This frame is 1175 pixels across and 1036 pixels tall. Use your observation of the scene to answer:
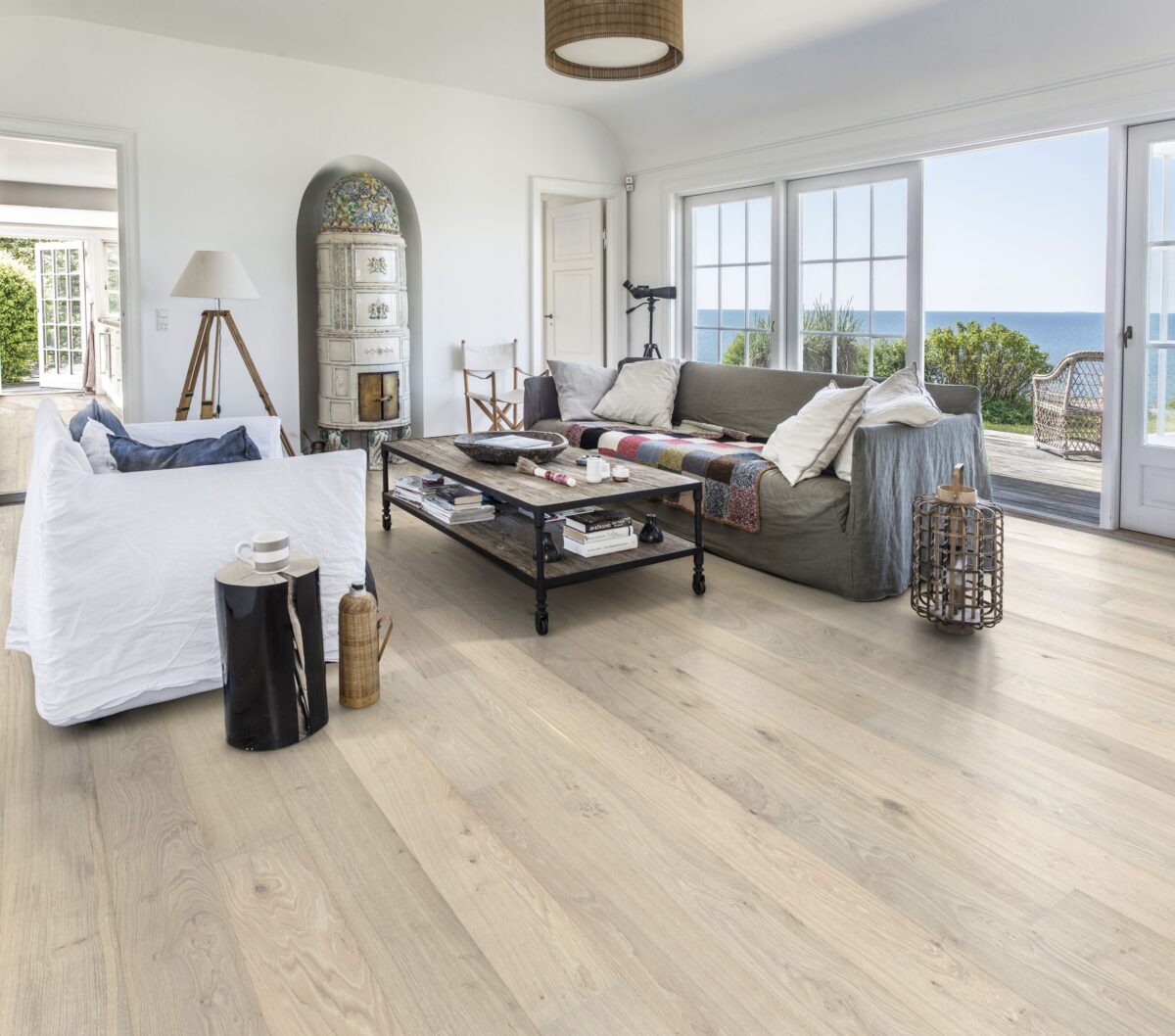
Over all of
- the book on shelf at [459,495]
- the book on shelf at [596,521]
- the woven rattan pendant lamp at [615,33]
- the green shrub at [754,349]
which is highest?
the woven rattan pendant lamp at [615,33]

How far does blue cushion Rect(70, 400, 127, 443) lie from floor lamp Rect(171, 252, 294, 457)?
204 cm

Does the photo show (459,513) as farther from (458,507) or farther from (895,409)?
(895,409)

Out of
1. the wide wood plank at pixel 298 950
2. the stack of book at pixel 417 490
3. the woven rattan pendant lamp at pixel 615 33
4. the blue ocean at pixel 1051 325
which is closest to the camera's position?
the wide wood plank at pixel 298 950

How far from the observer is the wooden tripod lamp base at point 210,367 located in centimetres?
540

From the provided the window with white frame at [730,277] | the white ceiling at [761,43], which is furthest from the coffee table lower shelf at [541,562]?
the window with white frame at [730,277]

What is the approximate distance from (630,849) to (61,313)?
1325 centimetres

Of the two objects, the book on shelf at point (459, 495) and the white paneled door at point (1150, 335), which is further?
the white paneled door at point (1150, 335)

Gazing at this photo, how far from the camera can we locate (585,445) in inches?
199

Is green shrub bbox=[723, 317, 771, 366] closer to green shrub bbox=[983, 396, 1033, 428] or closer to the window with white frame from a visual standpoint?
the window with white frame

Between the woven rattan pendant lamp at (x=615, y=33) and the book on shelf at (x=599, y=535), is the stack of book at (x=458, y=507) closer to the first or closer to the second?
the book on shelf at (x=599, y=535)

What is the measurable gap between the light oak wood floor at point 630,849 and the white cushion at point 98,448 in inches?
28.0

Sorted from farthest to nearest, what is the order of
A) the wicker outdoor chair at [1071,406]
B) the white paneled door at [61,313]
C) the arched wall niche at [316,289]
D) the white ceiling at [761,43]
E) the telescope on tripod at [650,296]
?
the white paneled door at [61,313]
the wicker outdoor chair at [1071,406]
the telescope on tripod at [650,296]
the arched wall niche at [316,289]
the white ceiling at [761,43]

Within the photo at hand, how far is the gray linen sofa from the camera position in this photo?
11.3 feet

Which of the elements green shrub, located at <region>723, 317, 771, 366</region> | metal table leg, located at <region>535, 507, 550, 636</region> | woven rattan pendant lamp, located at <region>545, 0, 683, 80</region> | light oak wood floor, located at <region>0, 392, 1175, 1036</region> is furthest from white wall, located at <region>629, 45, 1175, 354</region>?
metal table leg, located at <region>535, 507, 550, 636</region>
